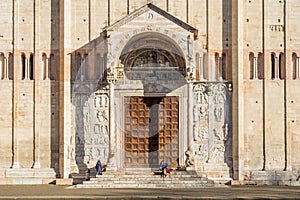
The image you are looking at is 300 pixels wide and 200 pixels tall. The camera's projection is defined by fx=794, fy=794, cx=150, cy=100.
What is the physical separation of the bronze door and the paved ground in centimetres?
419

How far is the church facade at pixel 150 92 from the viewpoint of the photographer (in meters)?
35.9

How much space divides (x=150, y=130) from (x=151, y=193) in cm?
755

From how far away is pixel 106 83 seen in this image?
36.1m

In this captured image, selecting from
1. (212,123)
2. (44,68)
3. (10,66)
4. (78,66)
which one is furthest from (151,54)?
(10,66)

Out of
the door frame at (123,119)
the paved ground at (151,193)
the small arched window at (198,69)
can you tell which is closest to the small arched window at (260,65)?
the small arched window at (198,69)

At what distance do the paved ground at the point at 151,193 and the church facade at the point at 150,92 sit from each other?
2.80 metres

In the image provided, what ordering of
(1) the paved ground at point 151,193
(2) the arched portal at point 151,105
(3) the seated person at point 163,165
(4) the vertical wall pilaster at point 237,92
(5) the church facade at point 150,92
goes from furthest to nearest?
(2) the arched portal at point 151,105, (5) the church facade at point 150,92, (4) the vertical wall pilaster at point 237,92, (3) the seated person at point 163,165, (1) the paved ground at point 151,193

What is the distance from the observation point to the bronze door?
119 ft

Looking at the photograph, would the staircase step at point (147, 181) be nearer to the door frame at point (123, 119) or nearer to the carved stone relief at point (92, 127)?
the door frame at point (123, 119)

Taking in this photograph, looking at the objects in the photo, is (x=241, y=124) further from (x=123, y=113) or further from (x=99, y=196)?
(x=99, y=196)

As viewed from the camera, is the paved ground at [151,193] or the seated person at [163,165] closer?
the paved ground at [151,193]

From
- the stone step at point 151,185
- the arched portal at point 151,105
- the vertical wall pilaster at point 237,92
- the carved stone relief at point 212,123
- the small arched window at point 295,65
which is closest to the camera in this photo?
the stone step at point 151,185

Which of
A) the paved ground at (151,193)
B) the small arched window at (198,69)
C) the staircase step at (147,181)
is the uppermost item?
the small arched window at (198,69)

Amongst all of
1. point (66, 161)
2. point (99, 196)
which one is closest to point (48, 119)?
point (66, 161)
